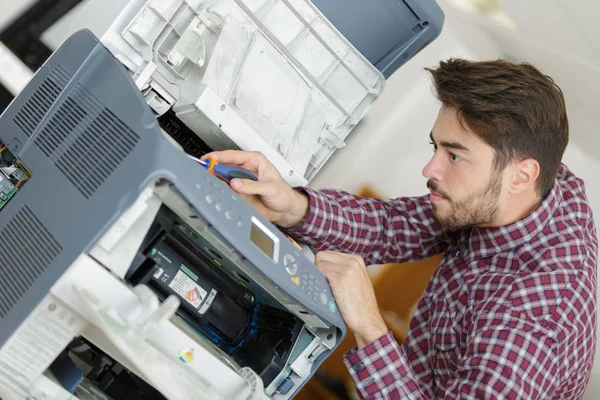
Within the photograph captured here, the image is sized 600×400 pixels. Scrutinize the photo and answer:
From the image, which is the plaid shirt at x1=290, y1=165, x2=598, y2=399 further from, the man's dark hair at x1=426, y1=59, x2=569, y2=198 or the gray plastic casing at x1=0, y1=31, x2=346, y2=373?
the gray plastic casing at x1=0, y1=31, x2=346, y2=373

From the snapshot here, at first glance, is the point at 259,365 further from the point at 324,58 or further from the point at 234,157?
the point at 324,58

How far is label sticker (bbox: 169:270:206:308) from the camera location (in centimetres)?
109

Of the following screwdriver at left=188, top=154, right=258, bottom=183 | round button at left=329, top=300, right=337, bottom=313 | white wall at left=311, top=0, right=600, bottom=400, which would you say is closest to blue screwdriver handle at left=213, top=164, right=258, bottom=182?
screwdriver at left=188, top=154, right=258, bottom=183

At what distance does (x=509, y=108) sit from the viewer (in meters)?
1.40

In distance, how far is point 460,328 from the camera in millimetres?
1464

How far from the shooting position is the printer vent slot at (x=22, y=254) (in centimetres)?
92

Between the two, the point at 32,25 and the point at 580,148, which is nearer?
the point at 32,25

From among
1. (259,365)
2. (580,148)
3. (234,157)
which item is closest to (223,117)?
(234,157)

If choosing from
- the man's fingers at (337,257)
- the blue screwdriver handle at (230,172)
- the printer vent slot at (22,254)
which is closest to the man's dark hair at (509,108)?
the man's fingers at (337,257)

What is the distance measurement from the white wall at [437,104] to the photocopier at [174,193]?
24.8 inches

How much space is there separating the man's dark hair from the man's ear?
0.7 inches

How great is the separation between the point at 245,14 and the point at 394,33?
41cm

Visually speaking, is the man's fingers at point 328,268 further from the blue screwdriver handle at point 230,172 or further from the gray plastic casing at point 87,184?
the blue screwdriver handle at point 230,172

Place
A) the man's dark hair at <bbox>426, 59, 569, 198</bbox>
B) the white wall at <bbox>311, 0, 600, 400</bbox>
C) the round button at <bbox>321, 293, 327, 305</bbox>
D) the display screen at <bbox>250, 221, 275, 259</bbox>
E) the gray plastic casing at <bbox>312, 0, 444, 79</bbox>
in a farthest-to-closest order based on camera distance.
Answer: the white wall at <bbox>311, 0, 600, 400</bbox> < the gray plastic casing at <bbox>312, 0, 444, 79</bbox> < the man's dark hair at <bbox>426, 59, 569, 198</bbox> < the round button at <bbox>321, 293, 327, 305</bbox> < the display screen at <bbox>250, 221, 275, 259</bbox>
